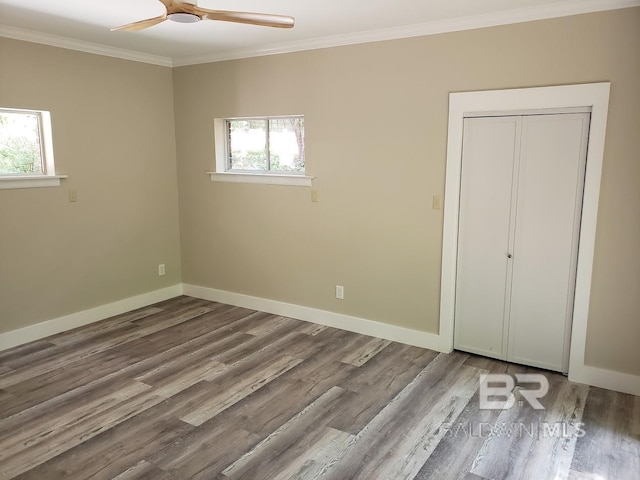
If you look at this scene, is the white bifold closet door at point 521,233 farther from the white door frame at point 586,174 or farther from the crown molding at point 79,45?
the crown molding at point 79,45

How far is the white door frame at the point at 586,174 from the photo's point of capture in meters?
3.06

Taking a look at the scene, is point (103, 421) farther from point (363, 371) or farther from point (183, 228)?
point (183, 228)

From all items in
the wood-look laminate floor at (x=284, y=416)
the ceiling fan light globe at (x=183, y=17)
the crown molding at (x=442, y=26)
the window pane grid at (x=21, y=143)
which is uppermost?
the crown molding at (x=442, y=26)

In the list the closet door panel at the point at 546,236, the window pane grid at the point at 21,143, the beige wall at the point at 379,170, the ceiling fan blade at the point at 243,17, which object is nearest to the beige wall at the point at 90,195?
the window pane grid at the point at 21,143

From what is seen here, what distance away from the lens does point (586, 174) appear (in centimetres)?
312

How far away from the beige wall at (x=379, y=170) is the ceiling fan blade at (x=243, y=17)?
54.1 inches

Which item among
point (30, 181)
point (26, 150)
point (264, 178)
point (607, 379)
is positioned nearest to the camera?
point (607, 379)

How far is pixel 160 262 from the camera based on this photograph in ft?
17.0

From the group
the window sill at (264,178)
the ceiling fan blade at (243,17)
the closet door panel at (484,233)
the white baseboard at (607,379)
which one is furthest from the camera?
the window sill at (264,178)

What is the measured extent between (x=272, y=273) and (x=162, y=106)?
6.79 ft

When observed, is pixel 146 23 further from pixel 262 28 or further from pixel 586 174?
pixel 586 174

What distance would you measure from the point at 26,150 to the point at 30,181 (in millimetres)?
310

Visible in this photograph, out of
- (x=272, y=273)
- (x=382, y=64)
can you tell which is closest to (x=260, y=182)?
(x=272, y=273)

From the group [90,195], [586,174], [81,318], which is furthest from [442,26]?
[81,318]
